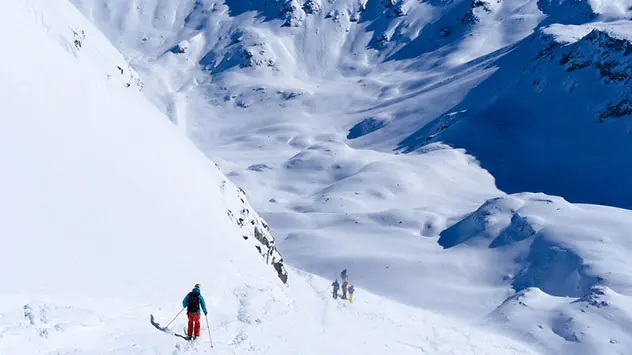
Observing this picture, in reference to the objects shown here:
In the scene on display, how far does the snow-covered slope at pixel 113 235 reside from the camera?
46.8 ft

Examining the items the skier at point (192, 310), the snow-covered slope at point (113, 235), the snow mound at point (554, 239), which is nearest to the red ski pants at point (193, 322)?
the skier at point (192, 310)

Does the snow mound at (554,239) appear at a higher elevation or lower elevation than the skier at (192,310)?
higher

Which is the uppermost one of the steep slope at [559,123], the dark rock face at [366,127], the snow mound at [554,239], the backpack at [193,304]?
the dark rock face at [366,127]

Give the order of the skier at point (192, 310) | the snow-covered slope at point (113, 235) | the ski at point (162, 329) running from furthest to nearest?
the ski at point (162, 329), the skier at point (192, 310), the snow-covered slope at point (113, 235)

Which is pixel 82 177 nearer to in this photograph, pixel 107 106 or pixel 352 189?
pixel 107 106

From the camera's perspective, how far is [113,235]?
1789 cm

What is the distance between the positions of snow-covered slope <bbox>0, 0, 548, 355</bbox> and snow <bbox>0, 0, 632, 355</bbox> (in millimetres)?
76

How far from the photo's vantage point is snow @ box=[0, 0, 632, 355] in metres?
16.2

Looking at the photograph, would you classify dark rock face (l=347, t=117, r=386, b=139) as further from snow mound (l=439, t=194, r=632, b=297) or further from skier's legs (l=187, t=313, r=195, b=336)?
skier's legs (l=187, t=313, r=195, b=336)

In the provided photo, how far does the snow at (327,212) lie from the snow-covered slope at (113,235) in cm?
8

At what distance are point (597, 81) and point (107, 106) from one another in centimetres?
10034

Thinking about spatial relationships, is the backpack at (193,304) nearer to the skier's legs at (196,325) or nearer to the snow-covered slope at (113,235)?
the skier's legs at (196,325)

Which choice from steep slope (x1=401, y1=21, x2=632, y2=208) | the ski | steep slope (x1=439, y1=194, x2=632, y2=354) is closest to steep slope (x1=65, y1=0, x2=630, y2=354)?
steep slope (x1=439, y1=194, x2=632, y2=354)

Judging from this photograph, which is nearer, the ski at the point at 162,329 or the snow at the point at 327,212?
the ski at the point at 162,329
